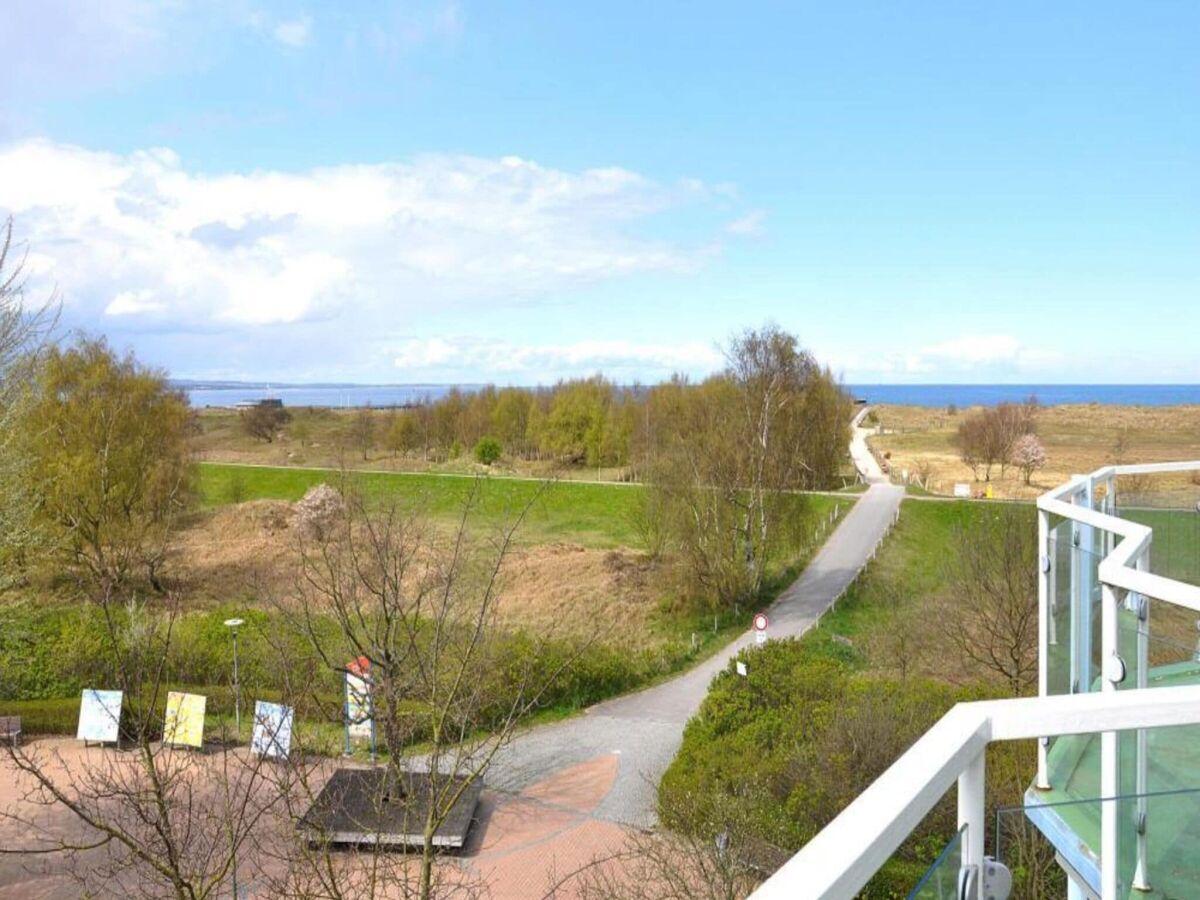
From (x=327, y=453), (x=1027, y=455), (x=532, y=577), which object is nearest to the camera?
(x=532, y=577)

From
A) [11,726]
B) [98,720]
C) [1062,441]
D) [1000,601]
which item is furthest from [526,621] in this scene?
[1062,441]

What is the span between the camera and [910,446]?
68.2m

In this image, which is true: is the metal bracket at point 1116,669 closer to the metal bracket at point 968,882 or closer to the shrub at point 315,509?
the metal bracket at point 968,882

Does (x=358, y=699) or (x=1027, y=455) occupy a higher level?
(x=1027, y=455)

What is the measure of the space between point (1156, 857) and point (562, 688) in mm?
16808

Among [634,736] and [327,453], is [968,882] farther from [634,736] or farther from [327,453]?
[327,453]

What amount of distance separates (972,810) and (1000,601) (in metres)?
16.0

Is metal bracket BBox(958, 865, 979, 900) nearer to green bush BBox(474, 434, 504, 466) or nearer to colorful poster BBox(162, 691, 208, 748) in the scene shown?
colorful poster BBox(162, 691, 208, 748)

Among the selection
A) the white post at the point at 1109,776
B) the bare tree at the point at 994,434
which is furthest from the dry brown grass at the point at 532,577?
the bare tree at the point at 994,434

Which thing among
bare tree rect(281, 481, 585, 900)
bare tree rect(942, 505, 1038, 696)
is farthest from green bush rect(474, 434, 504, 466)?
bare tree rect(942, 505, 1038, 696)

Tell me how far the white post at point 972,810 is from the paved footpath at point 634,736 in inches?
451

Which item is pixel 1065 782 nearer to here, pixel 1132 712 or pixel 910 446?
pixel 1132 712

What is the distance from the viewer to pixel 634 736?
16391 mm

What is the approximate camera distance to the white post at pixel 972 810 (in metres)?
1.46
